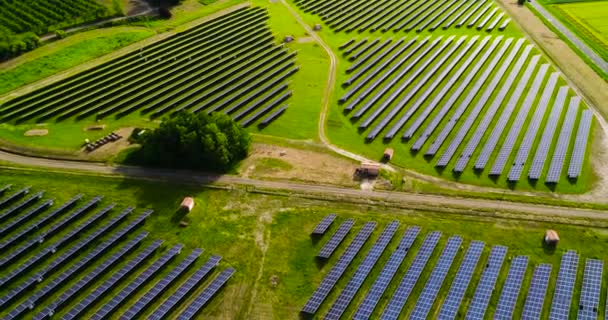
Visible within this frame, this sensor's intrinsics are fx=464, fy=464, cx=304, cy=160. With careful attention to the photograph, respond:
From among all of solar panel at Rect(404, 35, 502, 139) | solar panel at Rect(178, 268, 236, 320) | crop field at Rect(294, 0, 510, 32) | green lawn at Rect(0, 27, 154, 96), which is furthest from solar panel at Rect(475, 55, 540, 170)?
green lawn at Rect(0, 27, 154, 96)

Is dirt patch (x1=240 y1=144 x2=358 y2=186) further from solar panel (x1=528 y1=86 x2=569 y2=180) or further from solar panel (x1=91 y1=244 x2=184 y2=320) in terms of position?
solar panel (x1=528 y1=86 x2=569 y2=180)

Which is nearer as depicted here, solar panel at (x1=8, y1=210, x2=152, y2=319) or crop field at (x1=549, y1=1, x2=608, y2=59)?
solar panel at (x1=8, y1=210, x2=152, y2=319)

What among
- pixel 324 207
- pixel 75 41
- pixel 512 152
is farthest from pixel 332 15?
pixel 324 207

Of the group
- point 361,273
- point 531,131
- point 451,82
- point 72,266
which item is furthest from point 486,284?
point 451,82

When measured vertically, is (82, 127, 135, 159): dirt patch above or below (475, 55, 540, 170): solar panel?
above

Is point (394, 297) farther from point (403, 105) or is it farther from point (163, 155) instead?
point (403, 105)

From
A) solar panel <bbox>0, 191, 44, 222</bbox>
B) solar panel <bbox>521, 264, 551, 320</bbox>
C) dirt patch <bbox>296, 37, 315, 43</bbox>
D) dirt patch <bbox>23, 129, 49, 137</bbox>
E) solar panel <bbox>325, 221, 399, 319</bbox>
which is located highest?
dirt patch <bbox>296, 37, 315, 43</bbox>

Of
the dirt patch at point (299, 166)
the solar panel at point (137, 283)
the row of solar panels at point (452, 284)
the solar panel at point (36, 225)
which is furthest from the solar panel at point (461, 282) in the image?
the solar panel at point (36, 225)
